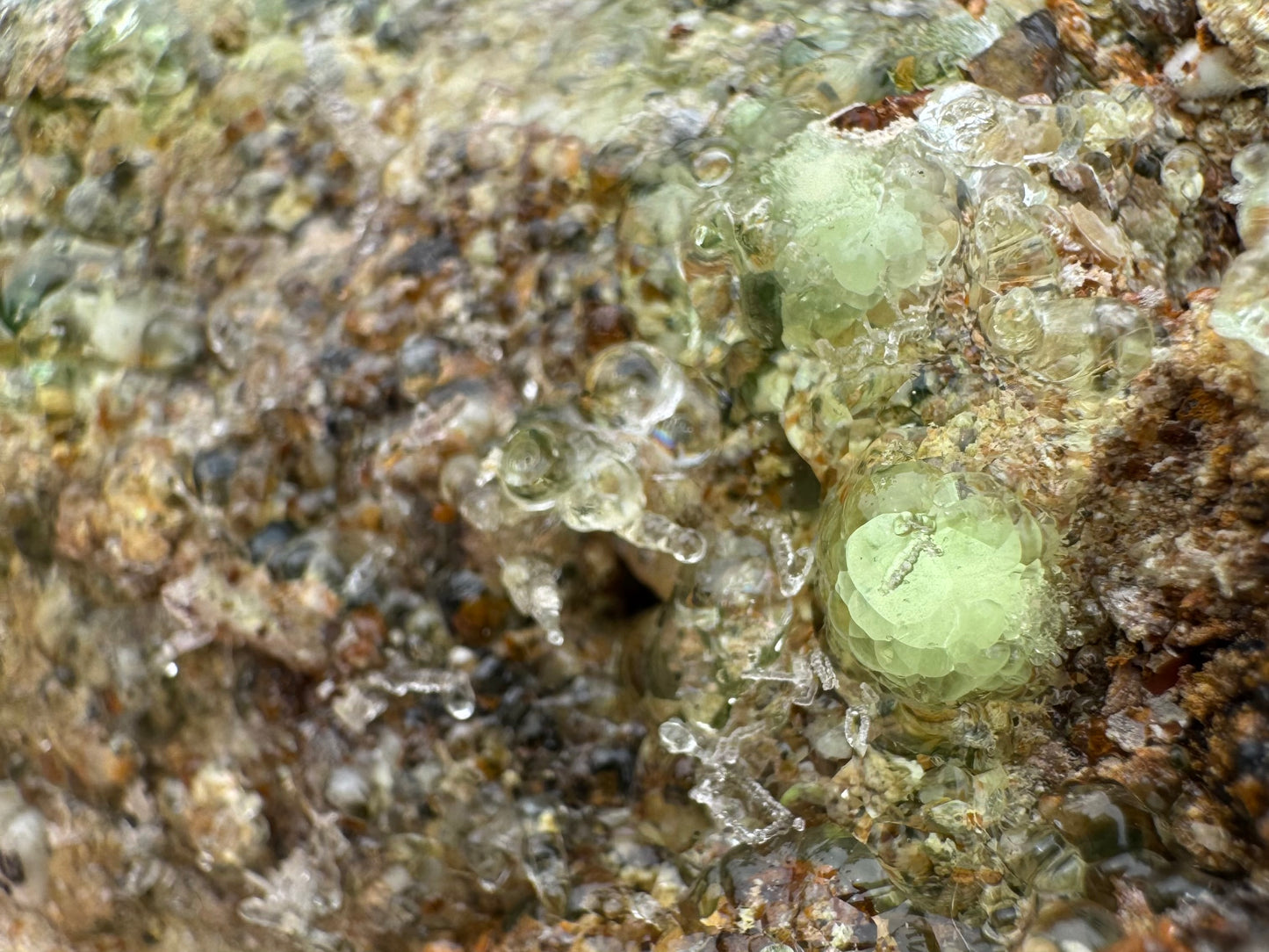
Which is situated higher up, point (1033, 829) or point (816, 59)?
point (816, 59)

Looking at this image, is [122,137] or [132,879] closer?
[132,879]

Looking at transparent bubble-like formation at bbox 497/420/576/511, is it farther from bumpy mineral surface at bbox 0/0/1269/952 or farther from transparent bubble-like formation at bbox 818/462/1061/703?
transparent bubble-like formation at bbox 818/462/1061/703

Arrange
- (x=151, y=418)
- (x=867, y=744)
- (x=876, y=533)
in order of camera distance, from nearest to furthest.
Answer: (x=876, y=533), (x=867, y=744), (x=151, y=418)

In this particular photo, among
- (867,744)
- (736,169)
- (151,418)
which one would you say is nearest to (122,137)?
(151,418)

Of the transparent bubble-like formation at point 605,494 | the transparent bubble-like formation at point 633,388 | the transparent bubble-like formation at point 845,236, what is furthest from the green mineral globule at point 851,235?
the transparent bubble-like formation at point 605,494

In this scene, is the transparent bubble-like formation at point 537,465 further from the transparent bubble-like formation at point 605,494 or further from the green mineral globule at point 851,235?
the green mineral globule at point 851,235

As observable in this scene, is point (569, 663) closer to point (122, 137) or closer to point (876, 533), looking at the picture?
point (876, 533)

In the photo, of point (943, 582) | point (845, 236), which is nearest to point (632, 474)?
point (845, 236)

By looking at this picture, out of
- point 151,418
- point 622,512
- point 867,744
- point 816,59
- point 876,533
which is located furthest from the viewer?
point 151,418
